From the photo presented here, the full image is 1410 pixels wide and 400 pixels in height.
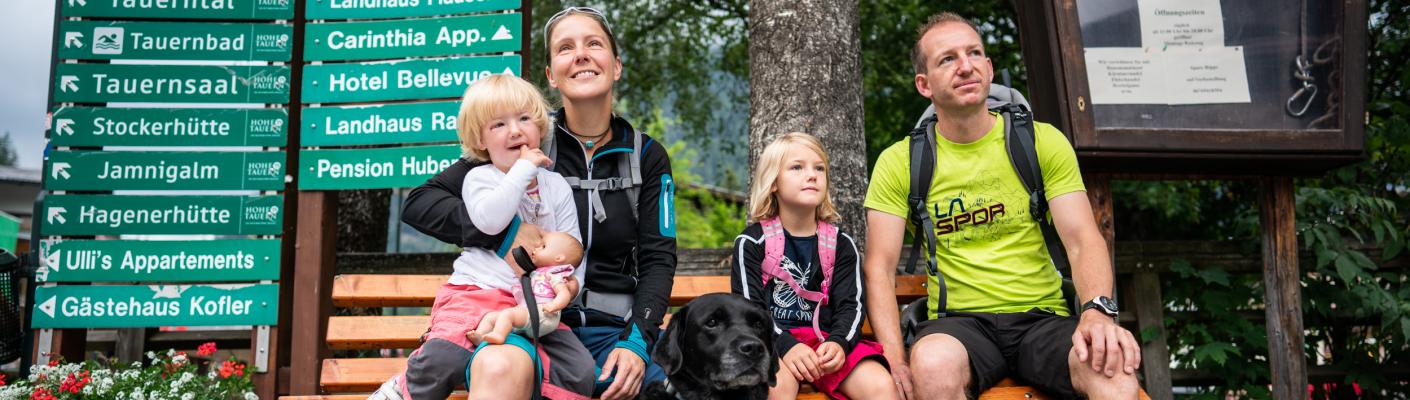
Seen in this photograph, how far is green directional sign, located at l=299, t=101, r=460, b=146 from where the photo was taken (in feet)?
15.9

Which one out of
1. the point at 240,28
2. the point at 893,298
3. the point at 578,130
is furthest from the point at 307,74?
the point at 893,298

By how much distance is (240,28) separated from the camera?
202 inches

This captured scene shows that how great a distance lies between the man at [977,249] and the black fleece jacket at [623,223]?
2.84 ft

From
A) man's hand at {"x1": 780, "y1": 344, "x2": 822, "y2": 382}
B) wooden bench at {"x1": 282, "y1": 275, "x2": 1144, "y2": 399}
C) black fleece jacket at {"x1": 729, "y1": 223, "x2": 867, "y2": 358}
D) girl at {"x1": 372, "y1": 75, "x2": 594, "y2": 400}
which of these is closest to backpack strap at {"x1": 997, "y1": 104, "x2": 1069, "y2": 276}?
wooden bench at {"x1": 282, "y1": 275, "x2": 1144, "y2": 399}

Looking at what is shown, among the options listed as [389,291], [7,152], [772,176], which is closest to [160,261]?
[389,291]

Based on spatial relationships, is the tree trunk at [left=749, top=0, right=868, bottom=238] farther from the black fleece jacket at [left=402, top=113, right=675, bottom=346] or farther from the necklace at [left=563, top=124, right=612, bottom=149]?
the necklace at [left=563, top=124, right=612, bottom=149]

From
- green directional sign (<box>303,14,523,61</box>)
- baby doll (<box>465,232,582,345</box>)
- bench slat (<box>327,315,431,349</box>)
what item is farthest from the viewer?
→ green directional sign (<box>303,14,523,61</box>)

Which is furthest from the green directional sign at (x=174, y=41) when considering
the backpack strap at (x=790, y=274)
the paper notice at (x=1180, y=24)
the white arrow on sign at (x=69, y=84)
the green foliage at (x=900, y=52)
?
the green foliage at (x=900, y=52)

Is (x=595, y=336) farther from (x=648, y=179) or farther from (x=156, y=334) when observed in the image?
(x=156, y=334)

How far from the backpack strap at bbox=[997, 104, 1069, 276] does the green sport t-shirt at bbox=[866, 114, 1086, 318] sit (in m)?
0.03

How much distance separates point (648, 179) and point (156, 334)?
189 inches

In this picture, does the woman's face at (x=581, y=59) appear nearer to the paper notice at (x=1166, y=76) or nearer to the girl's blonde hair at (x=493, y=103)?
the girl's blonde hair at (x=493, y=103)

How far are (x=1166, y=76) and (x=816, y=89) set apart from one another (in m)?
1.63

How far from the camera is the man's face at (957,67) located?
3.50 metres
